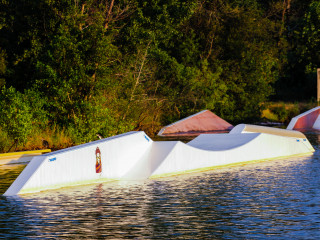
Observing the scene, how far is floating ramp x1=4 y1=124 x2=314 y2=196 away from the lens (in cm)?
1359

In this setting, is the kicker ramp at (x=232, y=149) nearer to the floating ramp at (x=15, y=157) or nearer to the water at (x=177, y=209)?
the water at (x=177, y=209)

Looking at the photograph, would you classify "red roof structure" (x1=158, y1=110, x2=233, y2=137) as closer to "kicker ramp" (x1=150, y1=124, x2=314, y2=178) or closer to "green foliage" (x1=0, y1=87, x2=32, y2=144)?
Answer: "kicker ramp" (x1=150, y1=124, x2=314, y2=178)

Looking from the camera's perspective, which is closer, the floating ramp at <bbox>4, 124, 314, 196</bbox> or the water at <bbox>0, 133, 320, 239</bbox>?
the water at <bbox>0, 133, 320, 239</bbox>

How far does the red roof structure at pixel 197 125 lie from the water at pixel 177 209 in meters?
15.9

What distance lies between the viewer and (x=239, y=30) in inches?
1615

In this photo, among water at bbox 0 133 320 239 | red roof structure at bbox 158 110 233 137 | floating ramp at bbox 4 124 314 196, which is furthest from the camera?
red roof structure at bbox 158 110 233 137

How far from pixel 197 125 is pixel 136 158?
1740 cm

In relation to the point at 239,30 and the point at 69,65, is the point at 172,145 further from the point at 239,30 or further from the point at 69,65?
the point at 239,30

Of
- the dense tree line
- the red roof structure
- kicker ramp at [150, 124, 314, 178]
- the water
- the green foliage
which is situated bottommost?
the water

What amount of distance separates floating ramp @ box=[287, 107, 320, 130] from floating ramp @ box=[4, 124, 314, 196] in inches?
514

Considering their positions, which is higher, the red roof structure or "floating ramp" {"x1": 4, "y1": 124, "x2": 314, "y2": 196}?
the red roof structure

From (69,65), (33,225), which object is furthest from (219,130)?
(33,225)

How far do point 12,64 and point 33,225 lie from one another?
18317mm

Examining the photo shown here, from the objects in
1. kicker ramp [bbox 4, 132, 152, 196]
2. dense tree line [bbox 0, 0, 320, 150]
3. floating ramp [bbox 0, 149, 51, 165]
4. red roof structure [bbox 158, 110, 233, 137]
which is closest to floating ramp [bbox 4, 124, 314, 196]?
kicker ramp [bbox 4, 132, 152, 196]
